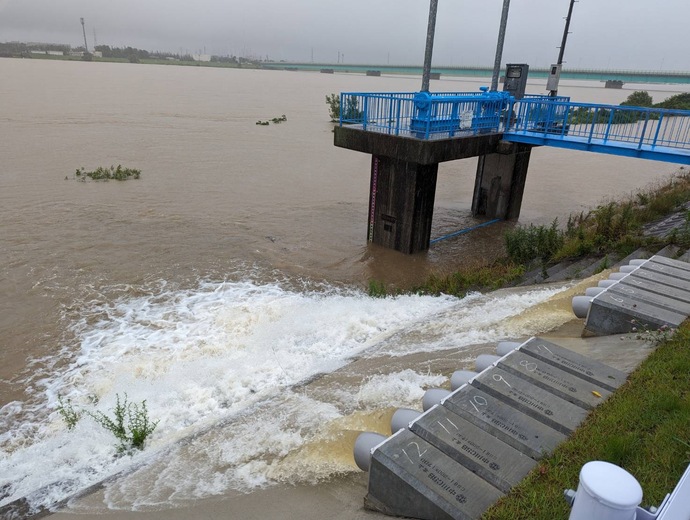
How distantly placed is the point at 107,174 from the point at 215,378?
1635 centimetres

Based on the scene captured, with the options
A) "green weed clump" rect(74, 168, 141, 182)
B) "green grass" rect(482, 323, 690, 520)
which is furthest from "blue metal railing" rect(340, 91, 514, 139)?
"green weed clump" rect(74, 168, 141, 182)

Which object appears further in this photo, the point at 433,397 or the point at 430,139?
the point at 430,139

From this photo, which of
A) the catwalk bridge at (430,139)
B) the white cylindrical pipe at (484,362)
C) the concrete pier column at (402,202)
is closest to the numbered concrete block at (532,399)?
the white cylindrical pipe at (484,362)

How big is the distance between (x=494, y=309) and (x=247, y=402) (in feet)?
14.8

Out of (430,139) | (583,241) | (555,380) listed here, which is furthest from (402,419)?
(430,139)

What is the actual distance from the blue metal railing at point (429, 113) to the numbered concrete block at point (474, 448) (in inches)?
359

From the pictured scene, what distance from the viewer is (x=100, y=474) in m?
5.37

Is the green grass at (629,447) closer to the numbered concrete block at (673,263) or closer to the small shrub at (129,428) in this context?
the numbered concrete block at (673,263)

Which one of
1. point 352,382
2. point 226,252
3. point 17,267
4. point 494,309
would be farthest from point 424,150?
point 17,267

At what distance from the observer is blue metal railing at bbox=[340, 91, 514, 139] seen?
1256 cm

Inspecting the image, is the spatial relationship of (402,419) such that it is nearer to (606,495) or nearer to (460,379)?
(460,379)

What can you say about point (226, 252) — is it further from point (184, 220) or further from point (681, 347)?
point (681, 347)

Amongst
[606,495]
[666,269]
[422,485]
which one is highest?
[606,495]

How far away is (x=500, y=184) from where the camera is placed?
17.0 metres
